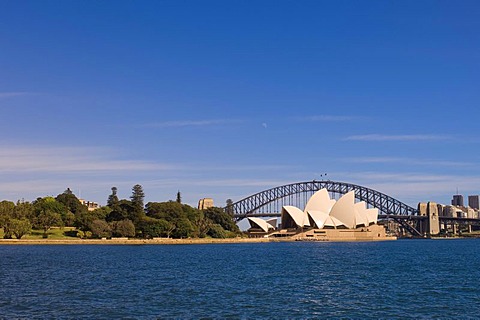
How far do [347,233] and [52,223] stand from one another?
81020 mm

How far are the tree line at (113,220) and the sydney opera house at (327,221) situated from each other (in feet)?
93.6

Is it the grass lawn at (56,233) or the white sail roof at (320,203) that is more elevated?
the white sail roof at (320,203)

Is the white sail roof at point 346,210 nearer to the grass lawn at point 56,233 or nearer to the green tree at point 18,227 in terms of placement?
the grass lawn at point 56,233

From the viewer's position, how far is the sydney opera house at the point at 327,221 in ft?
492

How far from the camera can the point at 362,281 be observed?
3816 cm

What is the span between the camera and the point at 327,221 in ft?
493

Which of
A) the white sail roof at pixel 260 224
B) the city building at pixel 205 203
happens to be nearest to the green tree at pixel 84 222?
the white sail roof at pixel 260 224

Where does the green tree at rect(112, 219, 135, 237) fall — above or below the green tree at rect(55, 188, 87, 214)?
below

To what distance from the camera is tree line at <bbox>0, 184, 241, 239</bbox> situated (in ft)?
334

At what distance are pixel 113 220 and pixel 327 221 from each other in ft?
206

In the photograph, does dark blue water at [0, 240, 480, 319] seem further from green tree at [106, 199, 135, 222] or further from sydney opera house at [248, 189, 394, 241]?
sydney opera house at [248, 189, 394, 241]

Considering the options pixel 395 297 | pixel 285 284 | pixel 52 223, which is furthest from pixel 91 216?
pixel 395 297

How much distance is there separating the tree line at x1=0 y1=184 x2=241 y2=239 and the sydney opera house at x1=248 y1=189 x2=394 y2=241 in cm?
2853

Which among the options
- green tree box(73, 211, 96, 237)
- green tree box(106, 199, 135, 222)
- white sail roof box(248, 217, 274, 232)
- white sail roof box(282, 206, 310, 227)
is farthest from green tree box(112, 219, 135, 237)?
white sail roof box(248, 217, 274, 232)
